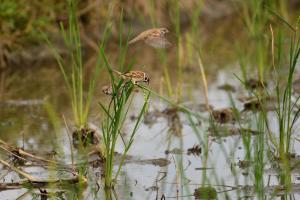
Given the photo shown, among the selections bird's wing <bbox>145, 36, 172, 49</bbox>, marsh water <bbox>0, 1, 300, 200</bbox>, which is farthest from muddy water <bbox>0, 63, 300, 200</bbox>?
bird's wing <bbox>145, 36, 172, 49</bbox>

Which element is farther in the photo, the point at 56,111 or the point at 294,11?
the point at 294,11

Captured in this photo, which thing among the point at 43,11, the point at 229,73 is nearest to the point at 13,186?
the point at 229,73

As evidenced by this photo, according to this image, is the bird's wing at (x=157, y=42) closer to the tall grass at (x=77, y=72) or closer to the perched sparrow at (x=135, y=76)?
the perched sparrow at (x=135, y=76)

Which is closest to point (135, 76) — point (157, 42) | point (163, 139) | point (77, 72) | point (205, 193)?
point (157, 42)

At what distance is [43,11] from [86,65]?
66cm

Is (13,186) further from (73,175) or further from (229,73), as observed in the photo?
(229,73)

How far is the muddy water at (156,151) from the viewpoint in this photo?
3.70 metres

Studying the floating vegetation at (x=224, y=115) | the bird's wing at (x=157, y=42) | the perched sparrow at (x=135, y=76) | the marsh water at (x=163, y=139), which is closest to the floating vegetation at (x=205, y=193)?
the marsh water at (x=163, y=139)

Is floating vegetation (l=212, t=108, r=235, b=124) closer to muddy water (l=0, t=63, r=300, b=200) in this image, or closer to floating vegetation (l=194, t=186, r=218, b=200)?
muddy water (l=0, t=63, r=300, b=200)

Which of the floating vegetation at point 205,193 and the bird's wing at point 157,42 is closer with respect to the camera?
the floating vegetation at point 205,193

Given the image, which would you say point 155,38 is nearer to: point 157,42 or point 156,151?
point 157,42

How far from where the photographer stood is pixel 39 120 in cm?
542

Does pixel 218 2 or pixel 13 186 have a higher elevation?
pixel 218 2

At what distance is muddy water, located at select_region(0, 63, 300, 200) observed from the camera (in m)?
3.70
